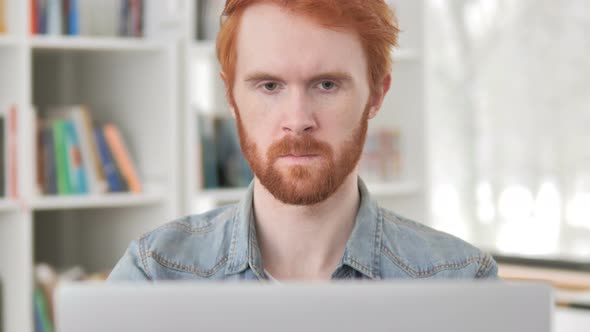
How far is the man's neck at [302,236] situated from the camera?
1432 mm

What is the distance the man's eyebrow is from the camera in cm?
141

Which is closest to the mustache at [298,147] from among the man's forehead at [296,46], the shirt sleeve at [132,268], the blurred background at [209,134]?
the man's forehead at [296,46]

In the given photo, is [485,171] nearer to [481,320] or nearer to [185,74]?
[185,74]

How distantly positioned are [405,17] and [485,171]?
696mm

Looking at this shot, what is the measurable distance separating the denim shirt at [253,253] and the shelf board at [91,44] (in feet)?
4.30

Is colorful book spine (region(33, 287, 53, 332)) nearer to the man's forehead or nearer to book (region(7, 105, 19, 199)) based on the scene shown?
book (region(7, 105, 19, 199))

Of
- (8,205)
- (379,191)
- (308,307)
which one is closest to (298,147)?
(308,307)

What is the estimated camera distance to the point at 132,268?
143 centimetres

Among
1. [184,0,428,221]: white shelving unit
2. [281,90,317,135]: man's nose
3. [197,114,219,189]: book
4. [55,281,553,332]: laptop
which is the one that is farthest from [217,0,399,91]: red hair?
[184,0,428,221]: white shelving unit

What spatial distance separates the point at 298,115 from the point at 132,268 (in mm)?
363

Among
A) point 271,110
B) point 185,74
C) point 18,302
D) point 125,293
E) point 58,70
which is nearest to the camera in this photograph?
point 125,293

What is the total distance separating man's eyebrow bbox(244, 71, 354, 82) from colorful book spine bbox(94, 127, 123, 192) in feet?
4.81

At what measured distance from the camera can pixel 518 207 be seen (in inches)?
132

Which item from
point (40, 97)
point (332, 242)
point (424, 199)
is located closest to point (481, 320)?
point (332, 242)
